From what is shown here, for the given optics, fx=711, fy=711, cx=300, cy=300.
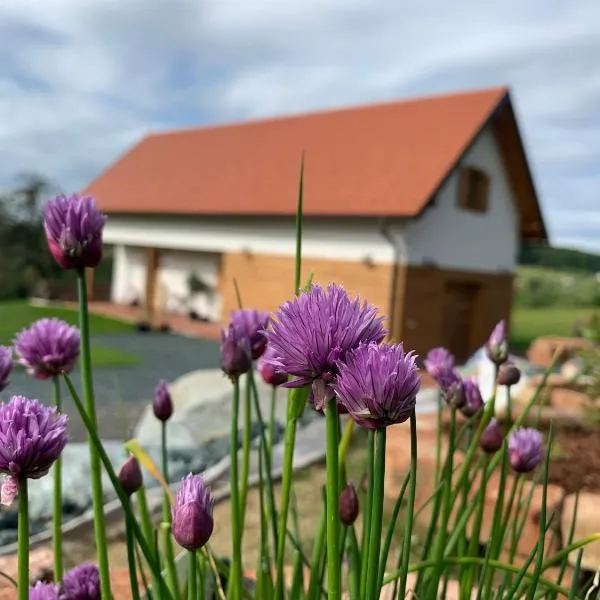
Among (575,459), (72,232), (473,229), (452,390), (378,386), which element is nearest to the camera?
(378,386)

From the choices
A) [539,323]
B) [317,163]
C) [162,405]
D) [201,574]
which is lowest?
[539,323]

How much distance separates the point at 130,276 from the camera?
18516 mm

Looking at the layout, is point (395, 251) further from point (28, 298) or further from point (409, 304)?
point (28, 298)

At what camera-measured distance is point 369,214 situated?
1123cm

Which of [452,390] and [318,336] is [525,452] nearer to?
[452,390]

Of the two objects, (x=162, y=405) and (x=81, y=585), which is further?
(x=162, y=405)

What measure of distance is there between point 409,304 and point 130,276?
943 centimetres

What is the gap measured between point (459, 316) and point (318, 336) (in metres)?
12.8

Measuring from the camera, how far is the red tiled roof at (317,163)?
38.4ft

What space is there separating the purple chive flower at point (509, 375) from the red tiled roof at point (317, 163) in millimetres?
8670

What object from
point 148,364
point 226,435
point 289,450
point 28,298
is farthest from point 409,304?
point 28,298

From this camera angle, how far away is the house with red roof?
11.5m

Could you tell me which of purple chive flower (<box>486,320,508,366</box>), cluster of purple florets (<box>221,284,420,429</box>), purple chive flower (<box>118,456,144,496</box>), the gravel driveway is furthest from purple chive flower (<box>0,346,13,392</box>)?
the gravel driveway

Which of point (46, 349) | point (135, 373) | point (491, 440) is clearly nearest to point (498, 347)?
point (491, 440)
